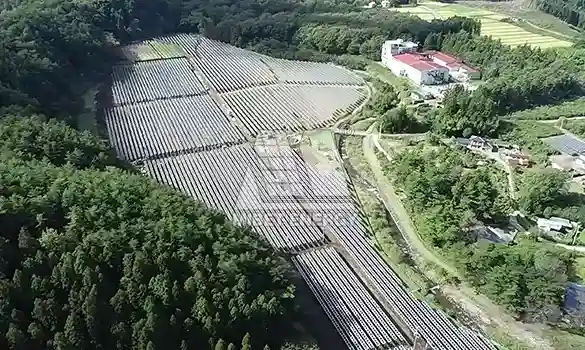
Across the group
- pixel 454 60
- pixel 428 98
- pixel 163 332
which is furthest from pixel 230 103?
pixel 163 332

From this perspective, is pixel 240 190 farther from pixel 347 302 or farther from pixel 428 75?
pixel 428 75

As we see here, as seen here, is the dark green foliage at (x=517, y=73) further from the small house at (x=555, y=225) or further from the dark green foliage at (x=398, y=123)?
the small house at (x=555, y=225)

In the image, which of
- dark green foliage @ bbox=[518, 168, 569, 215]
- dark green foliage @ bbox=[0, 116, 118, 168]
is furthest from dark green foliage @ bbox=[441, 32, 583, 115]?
dark green foliage @ bbox=[0, 116, 118, 168]

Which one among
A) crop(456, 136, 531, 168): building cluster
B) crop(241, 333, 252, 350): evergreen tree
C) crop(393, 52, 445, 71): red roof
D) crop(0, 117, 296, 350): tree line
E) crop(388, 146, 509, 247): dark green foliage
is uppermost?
crop(0, 117, 296, 350): tree line

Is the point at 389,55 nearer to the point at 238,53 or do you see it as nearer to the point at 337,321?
the point at 238,53

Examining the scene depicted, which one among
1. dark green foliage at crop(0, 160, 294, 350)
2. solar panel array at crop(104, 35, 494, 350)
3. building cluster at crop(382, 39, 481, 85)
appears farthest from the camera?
building cluster at crop(382, 39, 481, 85)

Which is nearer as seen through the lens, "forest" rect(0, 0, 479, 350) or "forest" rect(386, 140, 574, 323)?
"forest" rect(0, 0, 479, 350)

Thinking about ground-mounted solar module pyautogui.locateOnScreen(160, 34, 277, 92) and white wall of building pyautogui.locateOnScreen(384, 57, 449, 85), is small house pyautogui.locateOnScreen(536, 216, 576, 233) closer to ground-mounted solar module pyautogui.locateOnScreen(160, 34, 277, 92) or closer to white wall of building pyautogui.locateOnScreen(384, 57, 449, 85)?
white wall of building pyautogui.locateOnScreen(384, 57, 449, 85)

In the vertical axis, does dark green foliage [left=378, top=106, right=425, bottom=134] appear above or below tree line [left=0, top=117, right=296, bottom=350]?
below
